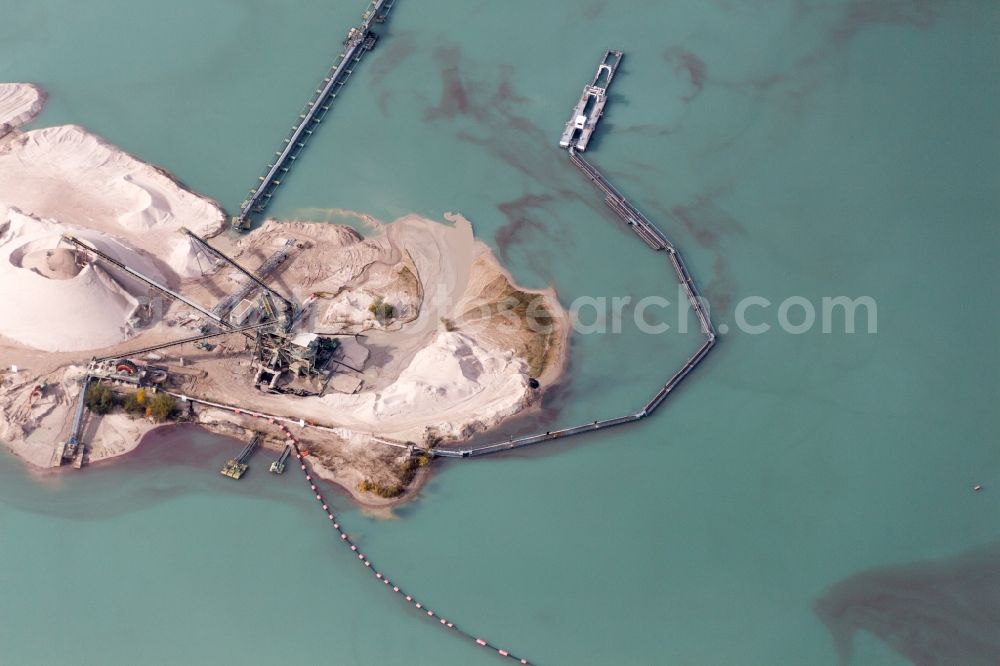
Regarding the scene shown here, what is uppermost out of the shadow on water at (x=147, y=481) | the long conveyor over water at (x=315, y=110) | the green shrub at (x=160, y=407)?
the long conveyor over water at (x=315, y=110)

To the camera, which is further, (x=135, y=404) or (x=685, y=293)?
(x=685, y=293)

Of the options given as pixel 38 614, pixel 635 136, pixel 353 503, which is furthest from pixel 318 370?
pixel 635 136

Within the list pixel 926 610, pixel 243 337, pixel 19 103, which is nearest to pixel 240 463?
pixel 243 337

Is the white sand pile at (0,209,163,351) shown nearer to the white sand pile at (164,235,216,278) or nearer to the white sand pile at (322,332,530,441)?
the white sand pile at (164,235,216,278)

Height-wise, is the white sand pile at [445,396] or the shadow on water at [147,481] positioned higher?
the white sand pile at [445,396]

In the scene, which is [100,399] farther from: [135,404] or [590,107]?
[590,107]

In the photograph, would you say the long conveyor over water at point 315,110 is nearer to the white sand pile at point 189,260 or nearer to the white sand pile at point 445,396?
the white sand pile at point 189,260

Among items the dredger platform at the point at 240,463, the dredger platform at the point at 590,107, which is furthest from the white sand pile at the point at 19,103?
the dredger platform at the point at 590,107
